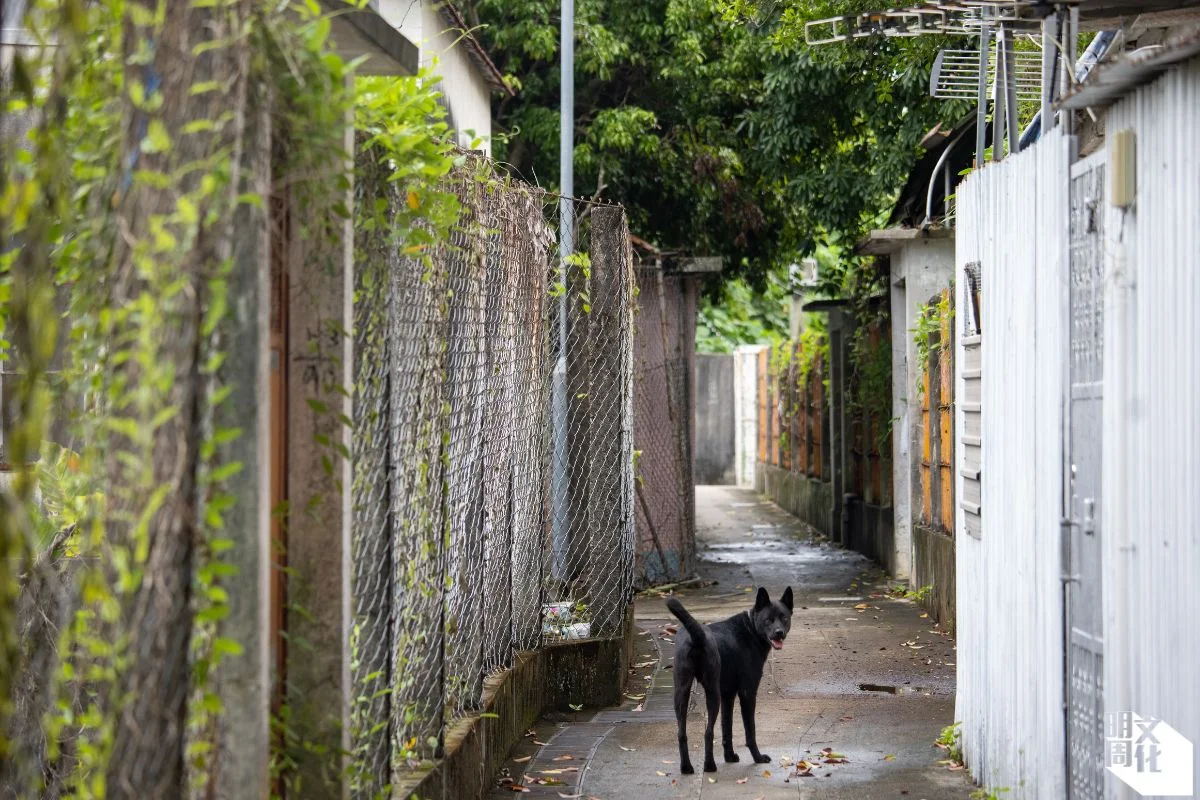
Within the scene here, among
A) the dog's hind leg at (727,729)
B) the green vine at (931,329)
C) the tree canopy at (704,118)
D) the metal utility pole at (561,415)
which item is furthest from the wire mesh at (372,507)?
the tree canopy at (704,118)

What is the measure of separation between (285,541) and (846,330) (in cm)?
1507

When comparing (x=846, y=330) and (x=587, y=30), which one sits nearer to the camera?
(x=587, y=30)

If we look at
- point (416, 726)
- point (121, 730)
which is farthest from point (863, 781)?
point (121, 730)

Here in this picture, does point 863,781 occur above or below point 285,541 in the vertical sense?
below

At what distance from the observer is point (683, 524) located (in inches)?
589

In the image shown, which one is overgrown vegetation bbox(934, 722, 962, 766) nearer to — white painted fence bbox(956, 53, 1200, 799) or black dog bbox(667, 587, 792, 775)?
white painted fence bbox(956, 53, 1200, 799)

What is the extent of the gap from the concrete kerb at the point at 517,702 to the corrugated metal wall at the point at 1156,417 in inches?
95.8

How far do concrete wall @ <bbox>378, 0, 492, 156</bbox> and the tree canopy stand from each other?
49cm

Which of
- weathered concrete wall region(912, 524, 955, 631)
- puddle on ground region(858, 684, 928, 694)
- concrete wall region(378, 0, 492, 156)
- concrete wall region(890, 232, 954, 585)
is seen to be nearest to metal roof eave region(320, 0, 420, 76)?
puddle on ground region(858, 684, 928, 694)

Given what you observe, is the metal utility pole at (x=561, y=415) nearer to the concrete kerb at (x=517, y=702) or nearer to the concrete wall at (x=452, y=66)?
the concrete kerb at (x=517, y=702)

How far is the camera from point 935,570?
501 inches

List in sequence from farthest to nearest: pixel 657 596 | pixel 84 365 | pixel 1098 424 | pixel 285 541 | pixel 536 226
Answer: pixel 657 596 → pixel 536 226 → pixel 1098 424 → pixel 285 541 → pixel 84 365

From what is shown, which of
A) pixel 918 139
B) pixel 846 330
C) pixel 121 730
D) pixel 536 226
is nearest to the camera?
pixel 121 730

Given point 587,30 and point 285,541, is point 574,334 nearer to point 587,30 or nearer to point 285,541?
point 285,541
